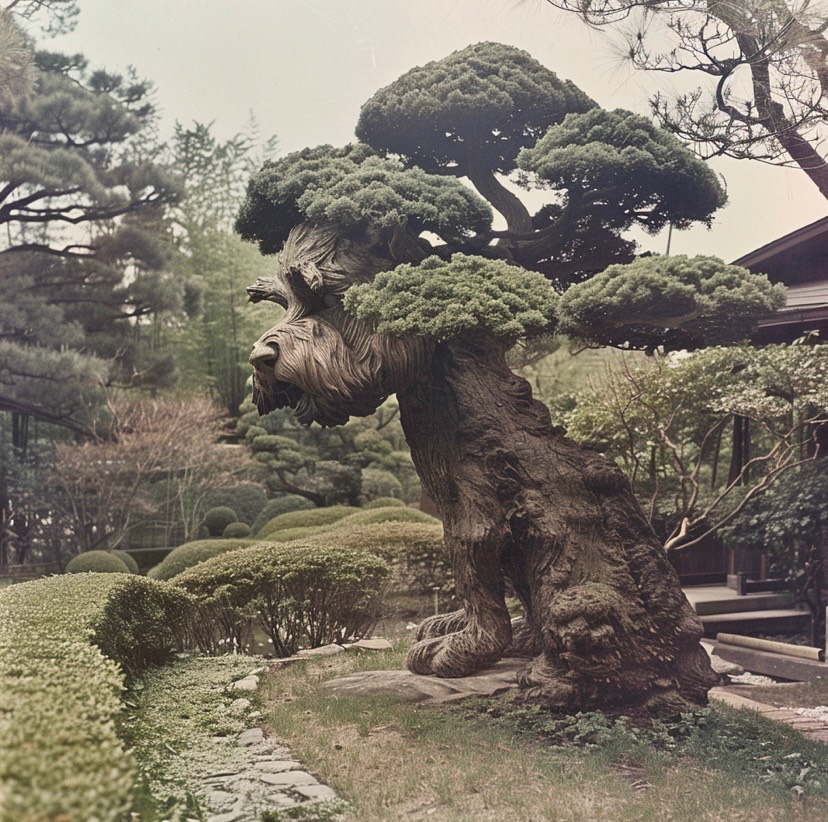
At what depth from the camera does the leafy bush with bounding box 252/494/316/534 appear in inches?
370

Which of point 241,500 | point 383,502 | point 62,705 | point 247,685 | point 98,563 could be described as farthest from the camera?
Answer: point 383,502

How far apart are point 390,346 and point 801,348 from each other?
2669 mm

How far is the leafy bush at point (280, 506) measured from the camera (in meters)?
9.40

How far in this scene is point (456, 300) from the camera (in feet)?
15.6

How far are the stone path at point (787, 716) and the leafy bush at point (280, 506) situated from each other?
535 cm

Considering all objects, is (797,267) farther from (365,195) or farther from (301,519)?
(301,519)

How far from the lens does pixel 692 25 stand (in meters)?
5.23

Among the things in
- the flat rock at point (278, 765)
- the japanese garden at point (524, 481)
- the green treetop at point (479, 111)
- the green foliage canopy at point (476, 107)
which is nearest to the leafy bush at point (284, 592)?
the japanese garden at point (524, 481)

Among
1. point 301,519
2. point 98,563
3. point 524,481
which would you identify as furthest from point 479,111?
point 98,563

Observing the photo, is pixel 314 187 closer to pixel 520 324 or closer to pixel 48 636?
pixel 520 324

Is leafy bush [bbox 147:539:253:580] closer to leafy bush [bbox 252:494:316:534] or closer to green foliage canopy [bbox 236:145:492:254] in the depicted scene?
leafy bush [bbox 252:494:316:534]

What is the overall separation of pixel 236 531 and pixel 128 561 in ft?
3.73

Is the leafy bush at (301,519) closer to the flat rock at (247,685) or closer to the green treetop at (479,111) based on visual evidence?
the flat rock at (247,685)

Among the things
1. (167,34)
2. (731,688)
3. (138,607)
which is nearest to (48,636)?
(138,607)
